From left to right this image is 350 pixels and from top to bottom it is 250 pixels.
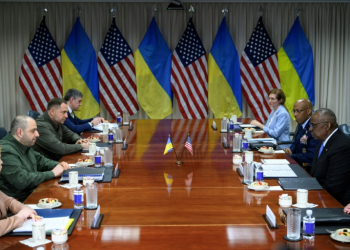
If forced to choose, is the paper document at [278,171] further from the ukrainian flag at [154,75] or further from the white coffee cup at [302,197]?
the ukrainian flag at [154,75]

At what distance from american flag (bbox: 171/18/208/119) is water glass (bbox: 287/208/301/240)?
7.27m

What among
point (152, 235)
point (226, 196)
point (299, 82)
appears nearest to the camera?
point (152, 235)

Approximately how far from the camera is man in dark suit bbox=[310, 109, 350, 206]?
4109 millimetres

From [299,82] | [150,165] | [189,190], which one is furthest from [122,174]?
[299,82]

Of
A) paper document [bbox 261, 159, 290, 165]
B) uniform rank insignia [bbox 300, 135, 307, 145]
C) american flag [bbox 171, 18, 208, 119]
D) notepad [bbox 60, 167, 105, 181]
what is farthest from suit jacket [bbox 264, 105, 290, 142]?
notepad [bbox 60, 167, 105, 181]

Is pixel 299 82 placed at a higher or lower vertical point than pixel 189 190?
higher

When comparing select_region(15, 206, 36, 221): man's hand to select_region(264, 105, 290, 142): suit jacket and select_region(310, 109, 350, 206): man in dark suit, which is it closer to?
select_region(310, 109, 350, 206): man in dark suit

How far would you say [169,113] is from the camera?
32.8 ft

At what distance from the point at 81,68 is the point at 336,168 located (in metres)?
6.64

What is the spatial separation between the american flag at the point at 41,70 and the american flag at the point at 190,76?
2288 millimetres

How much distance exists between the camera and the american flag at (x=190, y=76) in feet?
32.4

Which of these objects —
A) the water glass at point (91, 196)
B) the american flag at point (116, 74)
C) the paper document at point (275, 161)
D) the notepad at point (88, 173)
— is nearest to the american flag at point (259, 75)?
the american flag at point (116, 74)

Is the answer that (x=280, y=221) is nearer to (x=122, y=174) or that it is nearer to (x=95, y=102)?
(x=122, y=174)

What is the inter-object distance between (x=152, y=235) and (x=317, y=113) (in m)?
2.35
